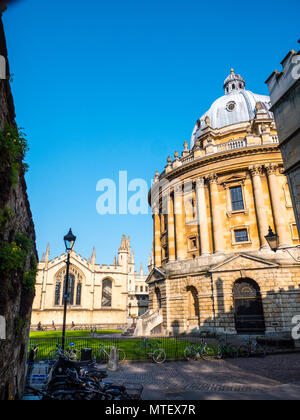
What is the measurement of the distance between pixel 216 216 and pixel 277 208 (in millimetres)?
5576

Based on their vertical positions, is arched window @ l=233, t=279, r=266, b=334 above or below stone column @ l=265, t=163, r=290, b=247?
below

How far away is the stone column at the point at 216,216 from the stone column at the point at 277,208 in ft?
16.4

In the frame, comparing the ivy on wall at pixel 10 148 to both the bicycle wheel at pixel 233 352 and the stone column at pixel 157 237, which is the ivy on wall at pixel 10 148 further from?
the stone column at pixel 157 237

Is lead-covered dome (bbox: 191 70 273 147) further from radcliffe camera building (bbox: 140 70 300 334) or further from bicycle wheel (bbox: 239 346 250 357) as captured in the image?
bicycle wheel (bbox: 239 346 250 357)

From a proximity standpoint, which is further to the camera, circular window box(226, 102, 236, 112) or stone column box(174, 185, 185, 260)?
circular window box(226, 102, 236, 112)

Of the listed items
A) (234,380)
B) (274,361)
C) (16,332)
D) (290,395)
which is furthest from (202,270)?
(16,332)

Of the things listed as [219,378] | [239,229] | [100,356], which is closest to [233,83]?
[239,229]

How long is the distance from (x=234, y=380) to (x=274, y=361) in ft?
17.4

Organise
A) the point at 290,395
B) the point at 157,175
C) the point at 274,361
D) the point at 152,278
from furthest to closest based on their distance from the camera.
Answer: the point at 157,175
the point at 152,278
the point at 274,361
the point at 290,395

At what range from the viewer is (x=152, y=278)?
32.9 m

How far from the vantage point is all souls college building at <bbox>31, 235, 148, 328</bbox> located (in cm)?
5428

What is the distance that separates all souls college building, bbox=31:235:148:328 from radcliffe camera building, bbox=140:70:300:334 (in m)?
28.3

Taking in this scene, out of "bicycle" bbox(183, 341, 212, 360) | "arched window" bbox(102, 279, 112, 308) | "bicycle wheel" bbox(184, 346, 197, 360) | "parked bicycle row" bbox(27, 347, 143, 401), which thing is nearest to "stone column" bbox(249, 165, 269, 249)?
"bicycle" bbox(183, 341, 212, 360)
